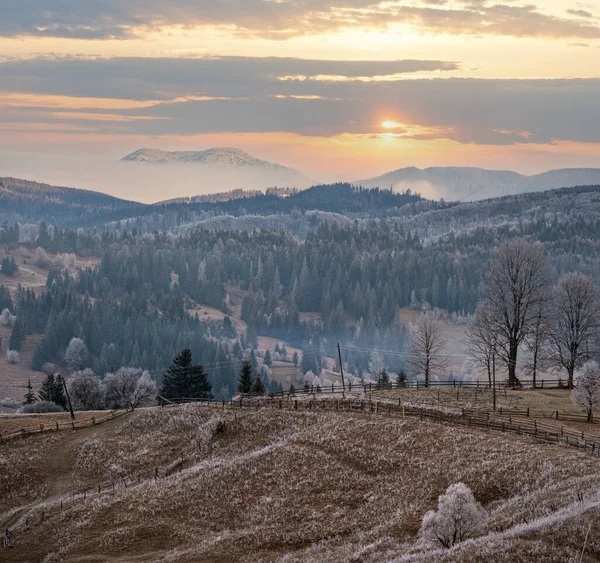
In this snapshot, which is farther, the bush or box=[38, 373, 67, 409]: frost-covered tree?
box=[38, 373, 67, 409]: frost-covered tree

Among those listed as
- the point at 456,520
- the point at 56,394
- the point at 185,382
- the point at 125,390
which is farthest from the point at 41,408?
the point at 456,520

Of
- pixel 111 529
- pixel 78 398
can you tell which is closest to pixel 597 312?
pixel 111 529

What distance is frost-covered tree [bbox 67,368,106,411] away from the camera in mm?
102562

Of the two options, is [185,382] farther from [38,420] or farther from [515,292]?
[515,292]

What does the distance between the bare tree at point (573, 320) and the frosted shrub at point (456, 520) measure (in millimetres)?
45574

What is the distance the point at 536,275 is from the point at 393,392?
20.3m

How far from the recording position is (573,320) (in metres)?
79.9

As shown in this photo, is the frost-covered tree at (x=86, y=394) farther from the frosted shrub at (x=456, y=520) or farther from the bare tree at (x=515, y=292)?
the frosted shrub at (x=456, y=520)

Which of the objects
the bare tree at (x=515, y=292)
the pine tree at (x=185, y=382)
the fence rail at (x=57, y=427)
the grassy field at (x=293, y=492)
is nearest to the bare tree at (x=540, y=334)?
the bare tree at (x=515, y=292)

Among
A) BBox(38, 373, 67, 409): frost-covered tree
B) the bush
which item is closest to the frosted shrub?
the bush

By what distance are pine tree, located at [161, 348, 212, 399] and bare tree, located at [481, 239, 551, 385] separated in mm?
38032

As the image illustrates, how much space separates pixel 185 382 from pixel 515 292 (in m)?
42.1

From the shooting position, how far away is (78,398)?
103 m

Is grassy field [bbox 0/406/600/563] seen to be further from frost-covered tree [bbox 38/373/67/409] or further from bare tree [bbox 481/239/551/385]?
frost-covered tree [bbox 38/373/67/409]
